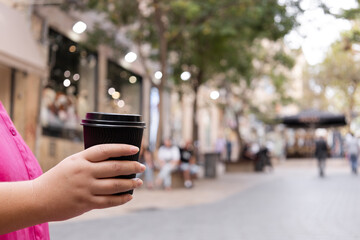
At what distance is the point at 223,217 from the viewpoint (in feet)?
34.2

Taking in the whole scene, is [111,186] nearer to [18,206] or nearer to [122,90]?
[18,206]

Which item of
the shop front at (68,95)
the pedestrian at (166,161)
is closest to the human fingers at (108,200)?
the shop front at (68,95)

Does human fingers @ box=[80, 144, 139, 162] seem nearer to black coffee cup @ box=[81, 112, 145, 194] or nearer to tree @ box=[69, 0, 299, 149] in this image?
black coffee cup @ box=[81, 112, 145, 194]

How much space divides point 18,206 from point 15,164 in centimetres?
27

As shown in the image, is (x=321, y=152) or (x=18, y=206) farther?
(x=321, y=152)

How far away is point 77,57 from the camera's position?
19172 millimetres

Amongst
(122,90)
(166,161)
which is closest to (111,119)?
(166,161)

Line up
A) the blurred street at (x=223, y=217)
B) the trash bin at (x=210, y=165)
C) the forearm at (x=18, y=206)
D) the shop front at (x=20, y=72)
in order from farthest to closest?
1. the trash bin at (x=210, y=165)
2. the shop front at (x=20, y=72)
3. the blurred street at (x=223, y=217)
4. the forearm at (x=18, y=206)

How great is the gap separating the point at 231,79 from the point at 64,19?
867cm

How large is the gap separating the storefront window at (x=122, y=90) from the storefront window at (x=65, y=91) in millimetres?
1454

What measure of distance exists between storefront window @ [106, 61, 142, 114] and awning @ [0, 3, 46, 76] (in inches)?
200

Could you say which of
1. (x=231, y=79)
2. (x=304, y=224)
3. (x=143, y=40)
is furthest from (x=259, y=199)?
(x=231, y=79)

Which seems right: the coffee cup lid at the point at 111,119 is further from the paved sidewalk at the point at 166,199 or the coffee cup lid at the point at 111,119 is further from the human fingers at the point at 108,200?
the paved sidewalk at the point at 166,199

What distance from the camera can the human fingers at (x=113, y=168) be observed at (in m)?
1.07
